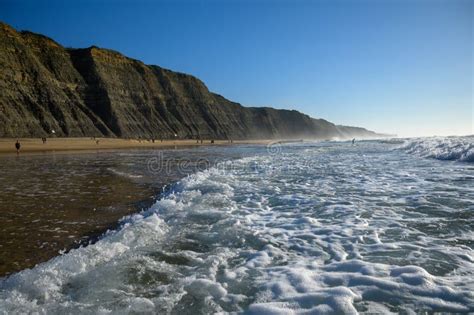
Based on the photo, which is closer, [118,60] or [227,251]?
[227,251]

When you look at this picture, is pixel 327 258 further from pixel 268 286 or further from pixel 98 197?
pixel 98 197

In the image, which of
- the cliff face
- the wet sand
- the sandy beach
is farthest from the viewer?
the cliff face

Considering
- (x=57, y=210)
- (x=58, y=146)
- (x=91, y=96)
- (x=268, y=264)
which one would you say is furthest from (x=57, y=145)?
(x=268, y=264)

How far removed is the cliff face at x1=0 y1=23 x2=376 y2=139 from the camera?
58.4 m

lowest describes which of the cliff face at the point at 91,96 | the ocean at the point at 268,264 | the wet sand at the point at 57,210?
the ocean at the point at 268,264

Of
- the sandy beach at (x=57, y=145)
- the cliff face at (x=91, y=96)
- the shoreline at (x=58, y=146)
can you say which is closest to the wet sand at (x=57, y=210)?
the shoreline at (x=58, y=146)

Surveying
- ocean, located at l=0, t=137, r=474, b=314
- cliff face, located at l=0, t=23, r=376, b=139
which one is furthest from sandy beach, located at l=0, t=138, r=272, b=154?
ocean, located at l=0, t=137, r=474, b=314

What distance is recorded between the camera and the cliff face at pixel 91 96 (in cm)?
5839

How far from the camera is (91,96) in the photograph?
76.8m

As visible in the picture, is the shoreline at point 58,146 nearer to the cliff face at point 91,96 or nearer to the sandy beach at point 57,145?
the sandy beach at point 57,145

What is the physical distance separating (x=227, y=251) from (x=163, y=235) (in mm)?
1311

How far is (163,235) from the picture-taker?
5434 mm

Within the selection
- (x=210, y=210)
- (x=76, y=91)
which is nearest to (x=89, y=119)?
(x=76, y=91)

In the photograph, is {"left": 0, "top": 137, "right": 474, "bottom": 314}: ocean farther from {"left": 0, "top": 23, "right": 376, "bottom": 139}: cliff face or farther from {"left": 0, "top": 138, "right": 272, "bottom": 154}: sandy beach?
{"left": 0, "top": 23, "right": 376, "bottom": 139}: cliff face
